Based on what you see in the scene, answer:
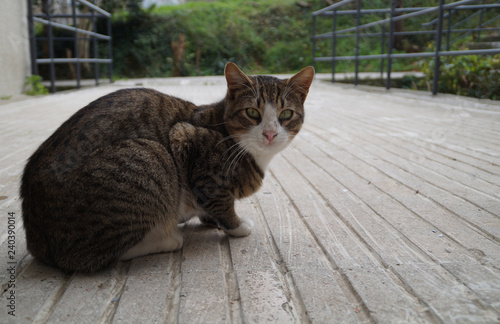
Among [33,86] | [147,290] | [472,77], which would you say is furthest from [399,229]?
[33,86]

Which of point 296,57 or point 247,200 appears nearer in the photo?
point 247,200

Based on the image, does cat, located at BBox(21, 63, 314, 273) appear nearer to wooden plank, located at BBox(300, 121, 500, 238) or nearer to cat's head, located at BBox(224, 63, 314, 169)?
cat's head, located at BBox(224, 63, 314, 169)

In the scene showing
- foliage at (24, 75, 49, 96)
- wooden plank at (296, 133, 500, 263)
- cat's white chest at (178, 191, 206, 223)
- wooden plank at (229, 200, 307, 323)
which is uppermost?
foliage at (24, 75, 49, 96)

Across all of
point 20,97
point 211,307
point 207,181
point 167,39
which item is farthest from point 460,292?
point 167,39

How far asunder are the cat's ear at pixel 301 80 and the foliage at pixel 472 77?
4453 millimetres

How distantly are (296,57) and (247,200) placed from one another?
3.54 meters

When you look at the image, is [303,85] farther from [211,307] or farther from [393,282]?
[211,307]

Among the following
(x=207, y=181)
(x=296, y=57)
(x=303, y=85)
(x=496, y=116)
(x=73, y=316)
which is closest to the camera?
(x=73, y=316)

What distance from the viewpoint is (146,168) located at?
53.6 inches

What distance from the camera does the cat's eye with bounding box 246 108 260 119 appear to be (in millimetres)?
1597

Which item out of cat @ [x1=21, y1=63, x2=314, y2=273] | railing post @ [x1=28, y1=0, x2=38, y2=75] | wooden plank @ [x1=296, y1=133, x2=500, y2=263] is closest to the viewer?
cat @ [x1=21, y1=63, x2=314, y2=273]

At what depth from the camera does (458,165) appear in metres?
2.41

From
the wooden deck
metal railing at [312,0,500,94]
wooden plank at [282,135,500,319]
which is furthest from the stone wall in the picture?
metal railing at [312,0,500,94]

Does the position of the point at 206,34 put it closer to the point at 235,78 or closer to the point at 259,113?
the point at 235,78
